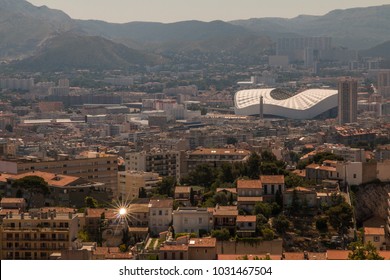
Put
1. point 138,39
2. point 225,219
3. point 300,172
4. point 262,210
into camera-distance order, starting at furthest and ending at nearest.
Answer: point 138,39, point 300,172, point 262,210, point 225,219

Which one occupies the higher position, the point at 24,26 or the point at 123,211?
the point at 24,26

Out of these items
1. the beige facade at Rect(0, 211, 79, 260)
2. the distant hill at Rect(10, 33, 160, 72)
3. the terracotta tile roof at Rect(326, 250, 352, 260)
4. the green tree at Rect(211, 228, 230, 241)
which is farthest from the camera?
the distant hill at Rect(10, 33, 160, 72)

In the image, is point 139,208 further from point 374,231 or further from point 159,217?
point 374,231

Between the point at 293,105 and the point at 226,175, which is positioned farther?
the point at 293,105

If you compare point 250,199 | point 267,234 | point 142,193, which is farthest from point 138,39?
point 267,234

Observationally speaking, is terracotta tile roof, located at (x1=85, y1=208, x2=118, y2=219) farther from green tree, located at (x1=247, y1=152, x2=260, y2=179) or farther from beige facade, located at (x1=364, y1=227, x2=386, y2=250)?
green tree, located at (x1=247, y1=152, x2=260, y2=179)

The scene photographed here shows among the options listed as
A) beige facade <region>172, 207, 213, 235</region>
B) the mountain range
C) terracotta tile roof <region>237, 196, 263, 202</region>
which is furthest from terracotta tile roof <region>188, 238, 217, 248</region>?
the mountain range
